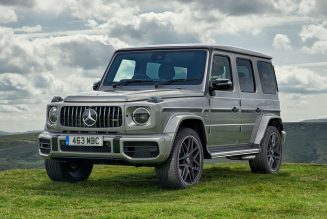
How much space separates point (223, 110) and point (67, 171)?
303cm

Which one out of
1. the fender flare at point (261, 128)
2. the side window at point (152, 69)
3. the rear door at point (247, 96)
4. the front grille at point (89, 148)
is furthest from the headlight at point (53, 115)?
the fender flare at point (261, 128)

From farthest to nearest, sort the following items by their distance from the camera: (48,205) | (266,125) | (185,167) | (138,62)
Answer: (266,125) < (138,62) < (185,167) < (48,205)

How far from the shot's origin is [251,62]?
42.2ft

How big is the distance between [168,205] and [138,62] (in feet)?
13.1

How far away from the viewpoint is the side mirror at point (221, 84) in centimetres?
1065

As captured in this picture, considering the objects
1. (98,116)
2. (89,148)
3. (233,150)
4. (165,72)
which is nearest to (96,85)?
(165,72)

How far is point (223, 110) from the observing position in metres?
11.3

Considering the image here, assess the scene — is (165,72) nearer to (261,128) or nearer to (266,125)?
(261,128)

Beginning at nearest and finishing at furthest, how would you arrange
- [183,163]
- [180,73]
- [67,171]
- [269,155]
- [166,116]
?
[166,116]
[183,163]
[180,73]
[67,171]
[269,155]

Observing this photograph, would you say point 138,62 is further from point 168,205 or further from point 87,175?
point 168,205

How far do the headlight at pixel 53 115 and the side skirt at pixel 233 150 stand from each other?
2.74m

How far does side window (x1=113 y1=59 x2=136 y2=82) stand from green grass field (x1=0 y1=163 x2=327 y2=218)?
1924 millimetres

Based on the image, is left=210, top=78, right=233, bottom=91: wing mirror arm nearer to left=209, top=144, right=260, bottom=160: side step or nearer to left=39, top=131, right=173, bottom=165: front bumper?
left=209, top=144, right=260, bottom=160: side step

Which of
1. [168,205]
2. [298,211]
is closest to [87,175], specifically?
[168,205]
